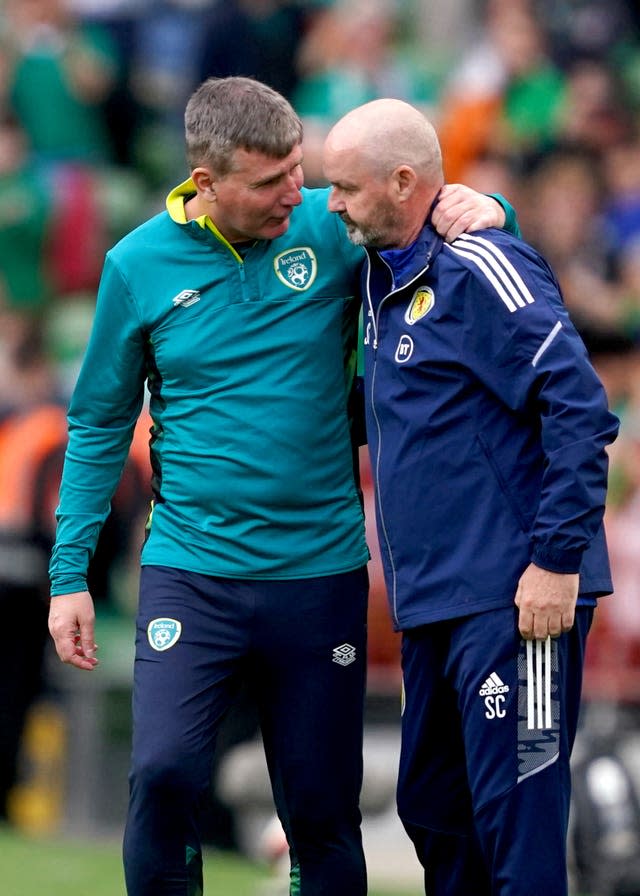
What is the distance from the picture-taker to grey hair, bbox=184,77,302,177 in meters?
4.54

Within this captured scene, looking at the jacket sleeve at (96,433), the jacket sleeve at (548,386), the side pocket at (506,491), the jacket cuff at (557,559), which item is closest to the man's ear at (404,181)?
the jacket sleeve at (548,386)

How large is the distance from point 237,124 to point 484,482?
1.03m

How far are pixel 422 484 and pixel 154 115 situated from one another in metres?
8.13

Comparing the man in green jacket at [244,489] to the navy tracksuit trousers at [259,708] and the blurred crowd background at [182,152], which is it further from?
the blurred crowd background at [182,152]

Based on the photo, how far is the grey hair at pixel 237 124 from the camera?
14.9 feet

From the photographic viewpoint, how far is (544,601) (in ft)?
14.1

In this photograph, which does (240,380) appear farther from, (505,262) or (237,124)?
(505,262)

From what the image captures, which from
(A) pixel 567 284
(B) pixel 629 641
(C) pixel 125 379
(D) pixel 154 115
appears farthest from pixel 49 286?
(C) pixel 125 379

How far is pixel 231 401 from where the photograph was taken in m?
4.68

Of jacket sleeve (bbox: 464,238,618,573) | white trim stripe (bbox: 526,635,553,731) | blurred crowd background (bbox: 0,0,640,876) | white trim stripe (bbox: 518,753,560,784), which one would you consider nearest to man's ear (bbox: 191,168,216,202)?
jacket sleeve (bbox: 464,238,618,573)

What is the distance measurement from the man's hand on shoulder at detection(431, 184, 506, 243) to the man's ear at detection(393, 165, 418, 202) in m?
0.10

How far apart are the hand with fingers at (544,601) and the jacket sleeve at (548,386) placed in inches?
1.2

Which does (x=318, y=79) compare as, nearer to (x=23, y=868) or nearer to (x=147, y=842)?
(x=23, y=868)

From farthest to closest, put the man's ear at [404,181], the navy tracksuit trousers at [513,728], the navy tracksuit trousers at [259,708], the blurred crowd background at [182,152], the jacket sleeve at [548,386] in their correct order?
the blurred crowd background at [182,152] < the navy tracksuit trousers at [259,708] < the man's ear at [404,181] < the navy tracksuit trousers at [513,728] < the jacket sleeve at [548,386]
